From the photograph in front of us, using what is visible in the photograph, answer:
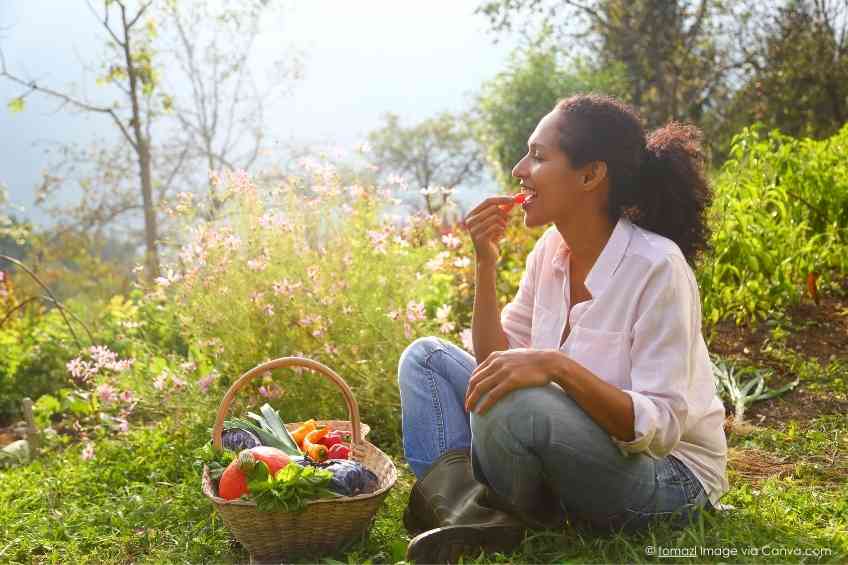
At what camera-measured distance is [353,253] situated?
3559 millimetres

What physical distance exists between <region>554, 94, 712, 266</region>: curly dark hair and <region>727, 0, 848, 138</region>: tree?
7707mm

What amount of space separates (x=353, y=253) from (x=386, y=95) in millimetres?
19069

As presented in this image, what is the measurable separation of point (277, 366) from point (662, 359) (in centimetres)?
115

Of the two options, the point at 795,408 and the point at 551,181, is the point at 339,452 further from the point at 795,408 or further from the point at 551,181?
the point at 795,408

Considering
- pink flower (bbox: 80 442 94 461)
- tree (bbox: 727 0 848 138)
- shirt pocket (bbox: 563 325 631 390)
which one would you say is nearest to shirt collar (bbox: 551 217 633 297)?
shirt pocket (bbox: 563 325 631 390)

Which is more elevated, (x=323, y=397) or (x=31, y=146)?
(x=31, y=146)

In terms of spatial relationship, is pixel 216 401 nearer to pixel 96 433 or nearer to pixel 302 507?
pixel 96 433

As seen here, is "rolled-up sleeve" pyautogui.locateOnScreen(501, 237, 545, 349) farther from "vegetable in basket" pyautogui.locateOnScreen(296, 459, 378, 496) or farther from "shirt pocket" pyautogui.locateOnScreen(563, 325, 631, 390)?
"vegetable in basket" pyautogui.locateOnScreen(296, 459, 378, 496)

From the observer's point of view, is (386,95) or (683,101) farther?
(386,95)

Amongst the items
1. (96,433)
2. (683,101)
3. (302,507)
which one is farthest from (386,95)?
(302,507)

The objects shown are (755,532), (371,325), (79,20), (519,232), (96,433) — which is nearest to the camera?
(755,532)

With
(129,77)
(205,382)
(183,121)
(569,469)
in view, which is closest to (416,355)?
(569,469)

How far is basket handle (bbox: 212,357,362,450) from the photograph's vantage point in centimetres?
246

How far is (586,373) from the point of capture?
6.28 ft
